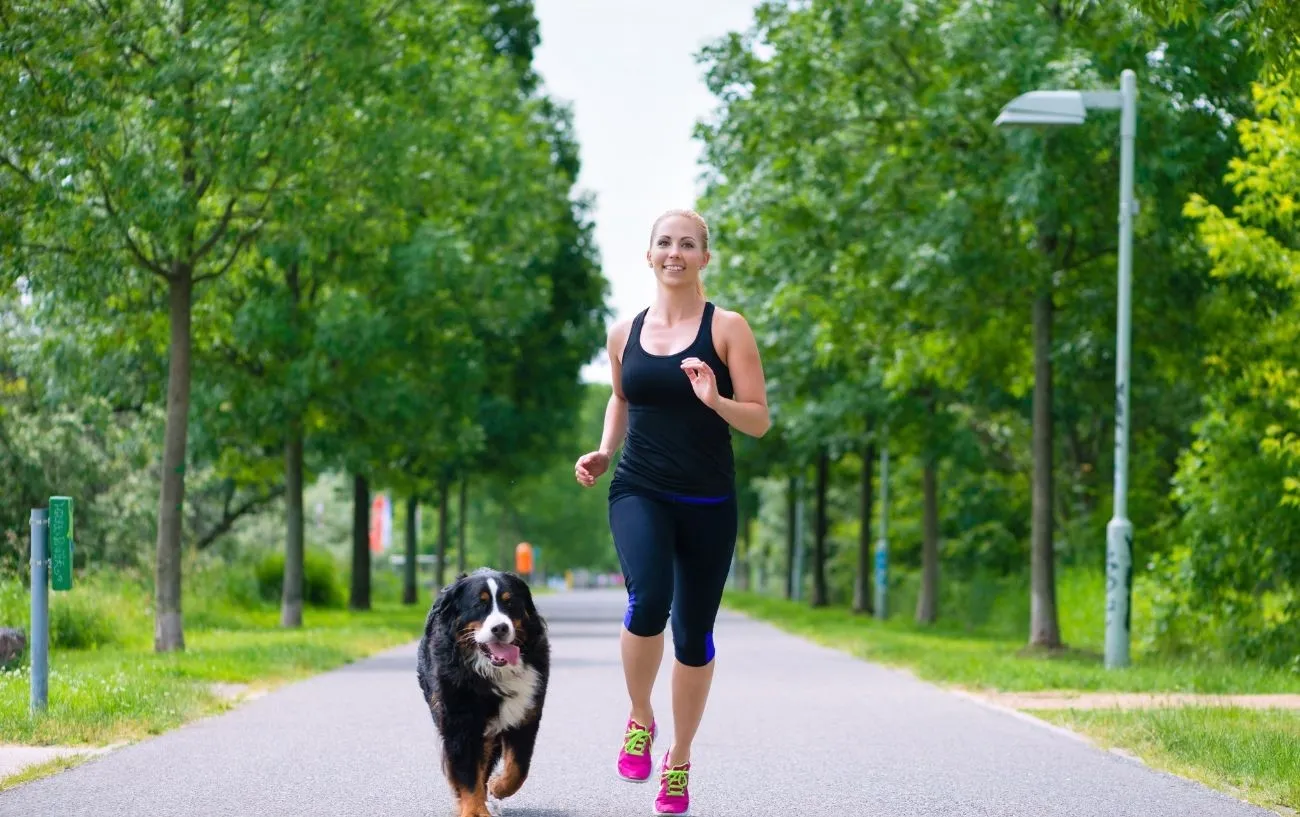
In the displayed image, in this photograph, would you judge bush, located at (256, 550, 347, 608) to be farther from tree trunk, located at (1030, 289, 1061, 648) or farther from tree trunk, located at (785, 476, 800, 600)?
tree trunk, located at (785, 476, 800, 600)

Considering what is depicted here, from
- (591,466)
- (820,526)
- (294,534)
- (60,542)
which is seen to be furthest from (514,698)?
(820,526)

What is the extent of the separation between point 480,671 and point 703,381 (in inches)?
50.6

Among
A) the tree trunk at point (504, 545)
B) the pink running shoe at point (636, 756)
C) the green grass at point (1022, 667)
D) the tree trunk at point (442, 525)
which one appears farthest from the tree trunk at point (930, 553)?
the tree trunk at point (504, 545)

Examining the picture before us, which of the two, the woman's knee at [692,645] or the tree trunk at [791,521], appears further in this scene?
the tree trunk at [791,521]

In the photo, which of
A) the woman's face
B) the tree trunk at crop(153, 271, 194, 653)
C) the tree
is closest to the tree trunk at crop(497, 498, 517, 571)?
the tree trunk at crop(153, 271, 194, 653)

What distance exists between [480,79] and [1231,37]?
54.3ft

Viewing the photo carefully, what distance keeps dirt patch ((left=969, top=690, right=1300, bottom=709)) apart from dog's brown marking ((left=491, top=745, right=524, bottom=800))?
6.50m

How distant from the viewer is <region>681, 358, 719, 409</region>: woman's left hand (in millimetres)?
6832

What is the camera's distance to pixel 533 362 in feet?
137

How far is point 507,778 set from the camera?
760cm

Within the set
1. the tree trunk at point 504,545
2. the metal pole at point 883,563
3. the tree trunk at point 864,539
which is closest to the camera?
the metal pole at point 883,563

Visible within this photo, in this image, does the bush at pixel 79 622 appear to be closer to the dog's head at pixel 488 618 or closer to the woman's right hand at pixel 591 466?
the dog's head at pixel 488 618

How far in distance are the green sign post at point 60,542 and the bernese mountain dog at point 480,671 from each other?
4.76 metres

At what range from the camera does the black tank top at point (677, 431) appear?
7066 millimetres
